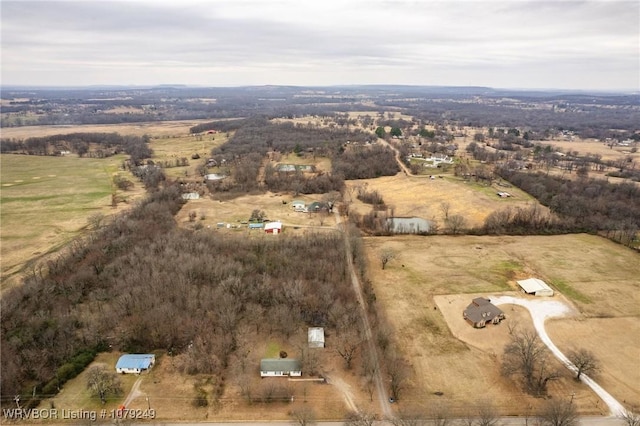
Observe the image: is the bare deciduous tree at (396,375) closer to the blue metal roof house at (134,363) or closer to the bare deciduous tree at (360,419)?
the bare deciduous tree at (360,419)

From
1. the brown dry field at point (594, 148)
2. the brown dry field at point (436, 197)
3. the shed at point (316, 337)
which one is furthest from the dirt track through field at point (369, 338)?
the brown dry field at point (594, 148)

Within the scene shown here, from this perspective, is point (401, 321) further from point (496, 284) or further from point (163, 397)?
point (163, 397)

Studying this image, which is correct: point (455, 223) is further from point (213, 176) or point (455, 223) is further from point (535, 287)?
point (213, 176)

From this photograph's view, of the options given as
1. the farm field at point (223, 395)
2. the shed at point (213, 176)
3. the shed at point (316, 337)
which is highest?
the shed at point (213, 176)

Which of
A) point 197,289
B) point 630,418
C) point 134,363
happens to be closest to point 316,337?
point 197,289

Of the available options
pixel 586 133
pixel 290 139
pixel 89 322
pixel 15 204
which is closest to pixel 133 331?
pixel 89 322

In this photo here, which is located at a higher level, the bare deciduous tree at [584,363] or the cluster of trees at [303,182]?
the cluster of trees at [303,182]

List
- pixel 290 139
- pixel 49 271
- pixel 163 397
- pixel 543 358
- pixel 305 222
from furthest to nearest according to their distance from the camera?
pixel 290 139 → pixel 305 222 → pixel 49 271 → pixel 543 358 → pixel 163 397
